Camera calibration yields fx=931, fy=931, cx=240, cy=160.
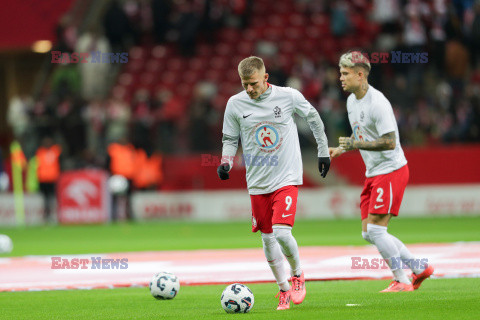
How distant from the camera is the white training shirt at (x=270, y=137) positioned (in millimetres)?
8945

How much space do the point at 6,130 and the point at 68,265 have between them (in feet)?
71.7

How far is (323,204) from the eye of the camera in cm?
2350

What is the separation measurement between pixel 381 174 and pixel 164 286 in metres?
2.54

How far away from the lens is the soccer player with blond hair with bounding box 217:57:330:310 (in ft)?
29.1

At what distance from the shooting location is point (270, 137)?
9.01m

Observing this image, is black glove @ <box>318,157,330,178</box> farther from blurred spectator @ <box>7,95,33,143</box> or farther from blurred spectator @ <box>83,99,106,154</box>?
blurred spectator @ <box>7,95,33,143</box>

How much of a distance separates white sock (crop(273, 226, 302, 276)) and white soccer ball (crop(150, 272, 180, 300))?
143 centimetres

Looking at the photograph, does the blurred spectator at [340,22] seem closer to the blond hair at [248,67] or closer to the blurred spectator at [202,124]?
the blurred spectator at [202,124]

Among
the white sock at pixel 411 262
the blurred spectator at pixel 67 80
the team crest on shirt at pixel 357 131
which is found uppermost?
the blurred spectator at pixel 67 80

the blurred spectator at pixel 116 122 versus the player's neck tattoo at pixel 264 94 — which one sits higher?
the blurred spectator at pixel 116 122

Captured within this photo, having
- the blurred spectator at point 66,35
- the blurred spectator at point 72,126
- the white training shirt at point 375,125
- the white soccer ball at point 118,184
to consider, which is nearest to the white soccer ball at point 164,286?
the white training shirt at point 375,125

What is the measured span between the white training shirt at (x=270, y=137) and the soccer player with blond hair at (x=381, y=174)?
0.63m

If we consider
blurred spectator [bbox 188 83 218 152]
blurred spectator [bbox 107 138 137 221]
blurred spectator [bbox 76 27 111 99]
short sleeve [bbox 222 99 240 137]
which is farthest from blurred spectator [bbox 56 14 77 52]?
short sleeve [bbox 222 99 240 137]

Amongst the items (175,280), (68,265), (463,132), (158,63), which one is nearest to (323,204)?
(463,132)
